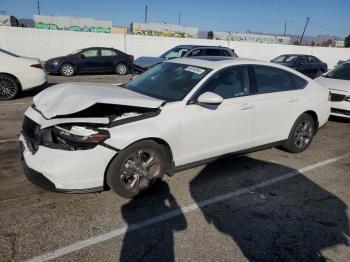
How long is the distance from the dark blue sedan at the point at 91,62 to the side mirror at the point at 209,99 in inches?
556

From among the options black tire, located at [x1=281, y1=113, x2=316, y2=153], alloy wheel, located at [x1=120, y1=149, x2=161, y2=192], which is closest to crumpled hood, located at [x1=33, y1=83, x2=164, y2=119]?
alloy wheel, located at [x1=120, y1=149, x2=161, y2=192]

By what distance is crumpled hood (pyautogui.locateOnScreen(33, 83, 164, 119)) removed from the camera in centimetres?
375

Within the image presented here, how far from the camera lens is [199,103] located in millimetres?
4289

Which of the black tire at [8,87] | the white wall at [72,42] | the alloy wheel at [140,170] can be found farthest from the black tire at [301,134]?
the white wall at [72,42]

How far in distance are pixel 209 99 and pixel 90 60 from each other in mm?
14726

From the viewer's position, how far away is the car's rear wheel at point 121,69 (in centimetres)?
1870

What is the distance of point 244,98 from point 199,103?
85 centimetres

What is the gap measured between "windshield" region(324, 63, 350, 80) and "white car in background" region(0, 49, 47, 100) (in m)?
8.11

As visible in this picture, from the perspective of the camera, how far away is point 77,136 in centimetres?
354

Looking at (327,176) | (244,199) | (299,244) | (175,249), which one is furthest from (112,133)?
(327,176)

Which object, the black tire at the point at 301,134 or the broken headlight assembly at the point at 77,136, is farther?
the black tire at the point at 301,134

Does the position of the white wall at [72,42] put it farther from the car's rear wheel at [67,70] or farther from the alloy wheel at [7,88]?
the alloy wheel at [7,88]

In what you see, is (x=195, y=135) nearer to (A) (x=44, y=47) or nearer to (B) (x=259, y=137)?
(B) (x=259, y=137)

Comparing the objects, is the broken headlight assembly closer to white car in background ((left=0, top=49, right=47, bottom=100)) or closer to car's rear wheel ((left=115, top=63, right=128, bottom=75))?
white car in background ((left=0, top=49, right=47, bottom=100))
